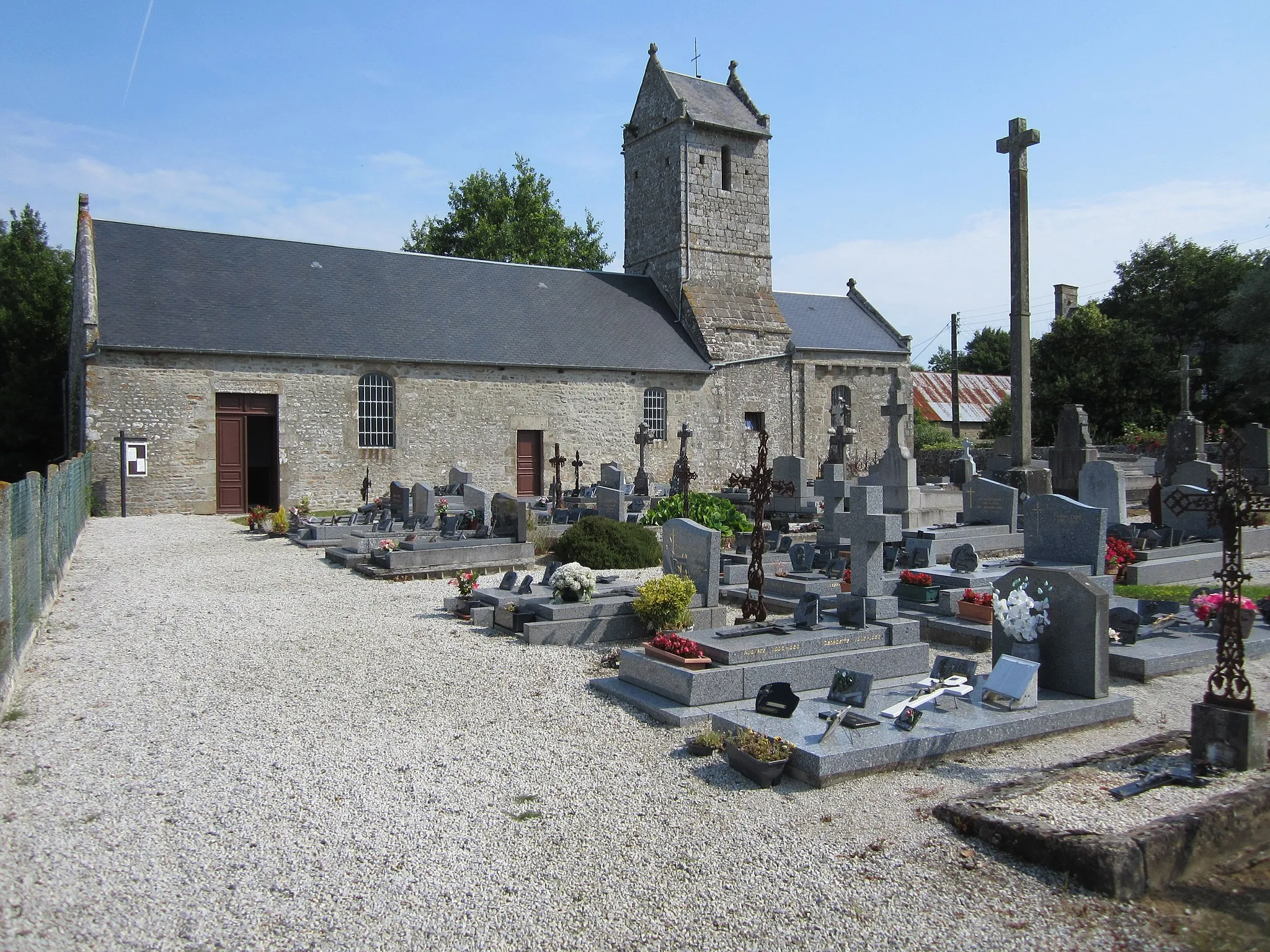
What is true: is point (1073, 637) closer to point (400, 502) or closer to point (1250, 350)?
point (400, 502)

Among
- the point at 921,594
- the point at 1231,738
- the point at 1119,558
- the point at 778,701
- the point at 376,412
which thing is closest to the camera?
the point at 1231,738

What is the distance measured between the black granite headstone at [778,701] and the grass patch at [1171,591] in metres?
6.30

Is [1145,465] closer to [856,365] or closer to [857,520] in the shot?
[856,365]

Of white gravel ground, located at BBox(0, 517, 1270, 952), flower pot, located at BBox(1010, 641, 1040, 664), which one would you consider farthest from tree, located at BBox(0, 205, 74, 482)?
flower pot, located at BBox(1010, 641, 1040, 664)

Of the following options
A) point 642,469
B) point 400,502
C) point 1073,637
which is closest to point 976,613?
point 1073,637

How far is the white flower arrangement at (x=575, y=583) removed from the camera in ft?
31.7

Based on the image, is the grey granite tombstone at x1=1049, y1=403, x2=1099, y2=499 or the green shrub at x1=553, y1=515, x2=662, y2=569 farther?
the grey granite tombstone at x1=1049, y1=403, x2=1099, y2=499

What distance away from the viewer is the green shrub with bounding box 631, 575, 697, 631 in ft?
29.3

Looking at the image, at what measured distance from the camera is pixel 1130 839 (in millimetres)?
4211

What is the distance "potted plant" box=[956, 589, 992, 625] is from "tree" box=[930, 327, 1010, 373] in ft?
168

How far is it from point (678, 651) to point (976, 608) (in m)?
3.66

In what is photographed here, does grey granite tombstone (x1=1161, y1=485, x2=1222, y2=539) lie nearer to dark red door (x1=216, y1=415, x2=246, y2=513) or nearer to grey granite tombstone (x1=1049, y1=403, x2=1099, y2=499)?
grey granite tombstone (x1=1049, y1=403, x2=1099, y2=499)

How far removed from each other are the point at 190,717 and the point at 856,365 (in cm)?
2909

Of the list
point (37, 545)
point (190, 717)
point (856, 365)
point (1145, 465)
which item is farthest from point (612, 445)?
point (190, 717)
